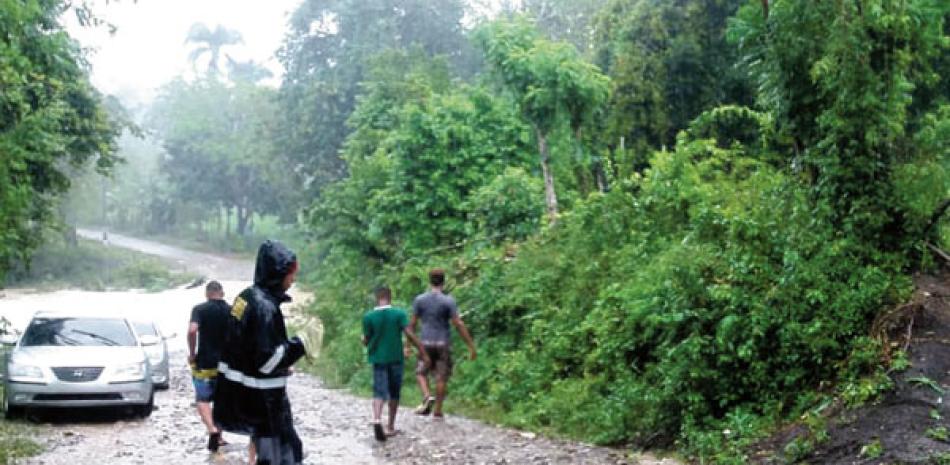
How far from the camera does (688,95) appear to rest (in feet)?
83.5

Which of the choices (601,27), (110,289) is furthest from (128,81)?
(601,27)

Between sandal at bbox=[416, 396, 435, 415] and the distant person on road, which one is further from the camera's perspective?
A: sandal at bbox=[416, 396, 435, 415]

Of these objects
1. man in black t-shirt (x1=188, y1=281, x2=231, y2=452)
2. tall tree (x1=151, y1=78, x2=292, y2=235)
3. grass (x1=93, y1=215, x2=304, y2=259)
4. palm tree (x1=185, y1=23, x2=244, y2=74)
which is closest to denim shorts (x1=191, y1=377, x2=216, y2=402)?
man in black t-shirt (x1=188, y1=281, x2=231, y2=452)

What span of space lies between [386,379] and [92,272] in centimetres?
5829

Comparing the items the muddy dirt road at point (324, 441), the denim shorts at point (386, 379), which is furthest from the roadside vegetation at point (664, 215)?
the denim shorts at point (386, 379)

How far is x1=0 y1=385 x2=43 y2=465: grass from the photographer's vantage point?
36.8 ft

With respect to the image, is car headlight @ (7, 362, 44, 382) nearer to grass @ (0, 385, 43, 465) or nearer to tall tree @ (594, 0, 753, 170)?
grass @ (0, 385, 43, 465)

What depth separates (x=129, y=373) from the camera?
14.5m

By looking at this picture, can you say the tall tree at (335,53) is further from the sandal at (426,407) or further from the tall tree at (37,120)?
the sandal at (426,407)

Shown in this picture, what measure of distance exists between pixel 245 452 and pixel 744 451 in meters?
5.28

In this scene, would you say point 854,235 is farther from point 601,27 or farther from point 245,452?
point 601,27

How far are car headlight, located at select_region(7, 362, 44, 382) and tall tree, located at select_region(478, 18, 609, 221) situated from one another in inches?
364

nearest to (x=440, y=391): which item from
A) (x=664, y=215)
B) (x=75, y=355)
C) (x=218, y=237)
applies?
(x=664, y=215)

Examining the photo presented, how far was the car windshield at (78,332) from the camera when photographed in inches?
593
